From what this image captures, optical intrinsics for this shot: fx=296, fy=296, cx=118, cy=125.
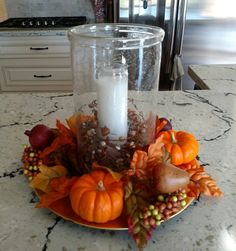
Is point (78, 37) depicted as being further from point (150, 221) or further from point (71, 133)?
point (150, 221)

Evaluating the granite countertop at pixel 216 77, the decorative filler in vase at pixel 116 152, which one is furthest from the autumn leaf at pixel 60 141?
the granite countertop at pixel 216 77

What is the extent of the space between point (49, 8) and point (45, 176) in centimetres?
243

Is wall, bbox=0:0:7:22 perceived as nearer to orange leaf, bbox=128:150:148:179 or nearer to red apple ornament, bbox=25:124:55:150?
red apple ornament, bbox=25:124:55:150

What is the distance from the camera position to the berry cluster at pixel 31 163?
26.8 inches

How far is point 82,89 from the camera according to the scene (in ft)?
2.32

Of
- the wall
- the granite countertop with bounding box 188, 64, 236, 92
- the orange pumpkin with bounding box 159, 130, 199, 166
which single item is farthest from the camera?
the wall

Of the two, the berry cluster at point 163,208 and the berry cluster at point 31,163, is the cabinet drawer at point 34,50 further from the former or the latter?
the berry cluster at point 163,208

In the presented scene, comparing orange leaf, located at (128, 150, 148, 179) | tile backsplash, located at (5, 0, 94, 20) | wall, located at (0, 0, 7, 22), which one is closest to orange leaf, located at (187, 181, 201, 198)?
orange leaf, located at (128, 150, 148, 179)

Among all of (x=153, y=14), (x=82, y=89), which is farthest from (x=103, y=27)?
(x=153, y=14)

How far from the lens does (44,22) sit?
2.41 m

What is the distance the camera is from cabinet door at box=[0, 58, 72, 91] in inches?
95.1

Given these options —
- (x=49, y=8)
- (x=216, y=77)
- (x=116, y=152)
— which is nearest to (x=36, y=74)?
(x=49, y=8)

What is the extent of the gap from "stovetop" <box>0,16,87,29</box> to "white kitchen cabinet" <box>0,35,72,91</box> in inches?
4.3

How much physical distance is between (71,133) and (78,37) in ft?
0.80
